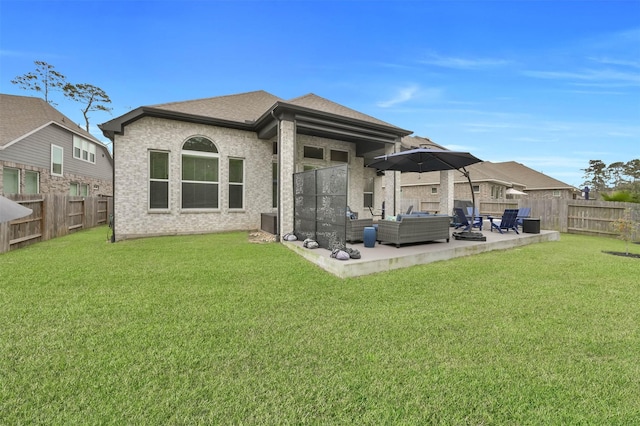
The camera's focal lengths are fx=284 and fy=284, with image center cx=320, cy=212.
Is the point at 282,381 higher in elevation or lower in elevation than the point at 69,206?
lower

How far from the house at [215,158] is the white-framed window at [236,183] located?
0.13 ft


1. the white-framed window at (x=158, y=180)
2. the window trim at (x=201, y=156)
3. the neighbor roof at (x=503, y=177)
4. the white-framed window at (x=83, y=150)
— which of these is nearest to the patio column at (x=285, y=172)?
the window trim at (x=201, y=156)

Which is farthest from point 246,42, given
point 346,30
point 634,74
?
point 634,74

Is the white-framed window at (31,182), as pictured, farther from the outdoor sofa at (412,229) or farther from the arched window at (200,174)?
the outdoor sofa at (412,229)

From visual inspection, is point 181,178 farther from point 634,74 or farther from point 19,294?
point 634,74

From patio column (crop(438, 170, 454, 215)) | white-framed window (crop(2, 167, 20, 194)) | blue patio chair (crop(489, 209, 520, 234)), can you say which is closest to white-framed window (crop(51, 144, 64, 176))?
white-framed window (crop(2, 167, 20, 194))

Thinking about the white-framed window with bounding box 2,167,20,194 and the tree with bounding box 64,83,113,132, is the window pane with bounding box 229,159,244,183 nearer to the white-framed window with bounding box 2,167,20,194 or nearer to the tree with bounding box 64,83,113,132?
the white-framed window with bounding box 2,167,20,194

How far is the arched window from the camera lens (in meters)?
10.4

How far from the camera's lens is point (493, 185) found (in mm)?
25328

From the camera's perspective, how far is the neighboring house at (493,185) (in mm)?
24731

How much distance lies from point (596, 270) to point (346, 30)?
38.7 ft

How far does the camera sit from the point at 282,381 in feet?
7.38

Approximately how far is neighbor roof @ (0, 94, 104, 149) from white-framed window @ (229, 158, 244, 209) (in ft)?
34.6

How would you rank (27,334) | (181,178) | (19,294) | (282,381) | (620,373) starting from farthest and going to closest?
(181,178), (19,294), (27,334), (620,373), (282,381)
